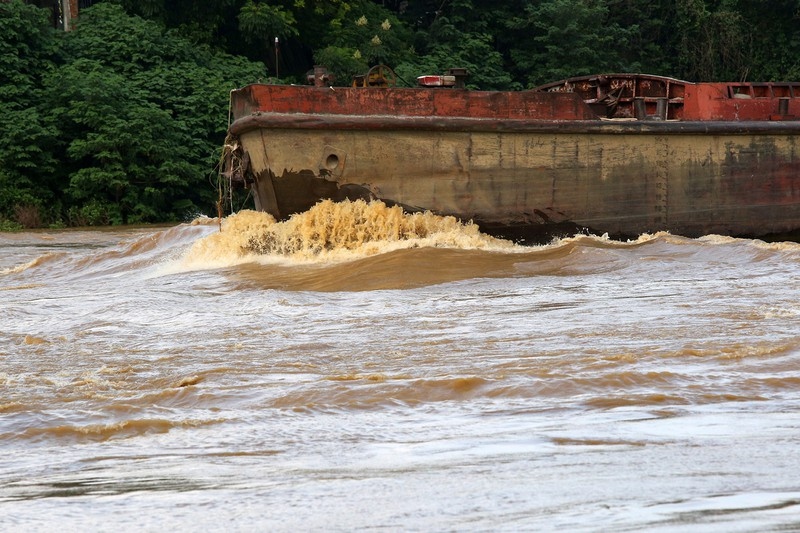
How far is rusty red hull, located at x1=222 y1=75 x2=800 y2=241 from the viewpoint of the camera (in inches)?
452

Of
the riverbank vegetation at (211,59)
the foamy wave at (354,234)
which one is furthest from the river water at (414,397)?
the riverbank vegetation at (211,59)

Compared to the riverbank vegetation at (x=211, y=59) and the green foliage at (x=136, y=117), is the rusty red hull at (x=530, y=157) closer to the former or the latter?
the riverbank vegetation at (x=211, y=59)

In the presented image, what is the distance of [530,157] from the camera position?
12.0 meters

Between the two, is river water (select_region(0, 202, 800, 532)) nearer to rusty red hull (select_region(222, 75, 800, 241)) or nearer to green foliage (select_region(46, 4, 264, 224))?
rusty red hull (select_region(222, 75, 800, 241))

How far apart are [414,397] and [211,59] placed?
2067 cm

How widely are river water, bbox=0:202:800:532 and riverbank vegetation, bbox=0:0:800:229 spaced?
1083 centimetres

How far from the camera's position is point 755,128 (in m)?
12.9

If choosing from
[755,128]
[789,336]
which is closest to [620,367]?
[789,336]

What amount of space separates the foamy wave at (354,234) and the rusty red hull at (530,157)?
0.12 metres

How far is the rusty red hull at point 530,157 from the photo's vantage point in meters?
11.5

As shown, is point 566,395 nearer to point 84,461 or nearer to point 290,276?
point 84,461

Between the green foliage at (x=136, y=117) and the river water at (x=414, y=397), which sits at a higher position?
the green foliage at (x=136, y=117)

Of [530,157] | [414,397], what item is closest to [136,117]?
[530,157]

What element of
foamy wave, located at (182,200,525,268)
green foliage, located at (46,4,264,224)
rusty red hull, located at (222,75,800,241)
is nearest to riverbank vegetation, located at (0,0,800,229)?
green foliage, located at (46,4,264,224)
